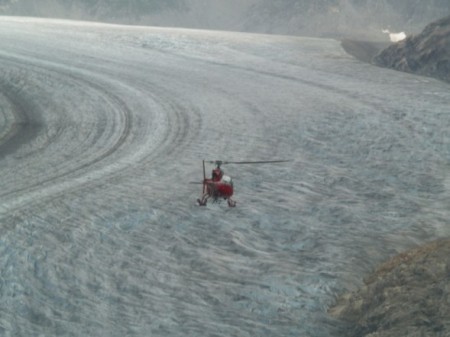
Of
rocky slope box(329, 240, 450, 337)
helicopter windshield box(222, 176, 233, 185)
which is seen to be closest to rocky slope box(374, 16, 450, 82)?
helicopter windshield box(222, 176, 233, 185)

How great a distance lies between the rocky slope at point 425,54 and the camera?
19516 mm

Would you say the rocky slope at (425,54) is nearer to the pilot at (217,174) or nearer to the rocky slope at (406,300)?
the pilot at (217,174)

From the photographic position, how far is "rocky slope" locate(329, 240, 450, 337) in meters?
4.69

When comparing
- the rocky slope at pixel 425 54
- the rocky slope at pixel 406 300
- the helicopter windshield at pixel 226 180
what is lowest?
the rocky slope at pixel 406 300

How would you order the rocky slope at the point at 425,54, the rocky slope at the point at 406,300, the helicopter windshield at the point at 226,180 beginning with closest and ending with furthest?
the rocky slope at the point at 406,300 < the helicopter windshield at the point at 226,180 < the rocky slope at the point at 425,54

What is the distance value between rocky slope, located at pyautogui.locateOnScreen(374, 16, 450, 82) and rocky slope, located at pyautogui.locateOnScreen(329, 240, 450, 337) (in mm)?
14750

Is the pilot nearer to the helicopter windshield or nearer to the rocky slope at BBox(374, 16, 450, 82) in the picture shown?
the helicopter windshield

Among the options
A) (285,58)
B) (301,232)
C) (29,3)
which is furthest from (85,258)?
(29,3)

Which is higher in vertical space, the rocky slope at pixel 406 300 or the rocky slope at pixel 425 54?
the rocky slope at pixel 425 54

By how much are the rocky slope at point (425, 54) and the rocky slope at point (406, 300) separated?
48.4 ft

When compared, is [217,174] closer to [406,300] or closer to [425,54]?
[406,300]

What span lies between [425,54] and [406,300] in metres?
17.4

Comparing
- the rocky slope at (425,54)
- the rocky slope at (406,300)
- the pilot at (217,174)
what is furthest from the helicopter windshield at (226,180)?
the rocky slope at (425,54)

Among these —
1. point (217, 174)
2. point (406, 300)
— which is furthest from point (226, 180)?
point (406, 300)
